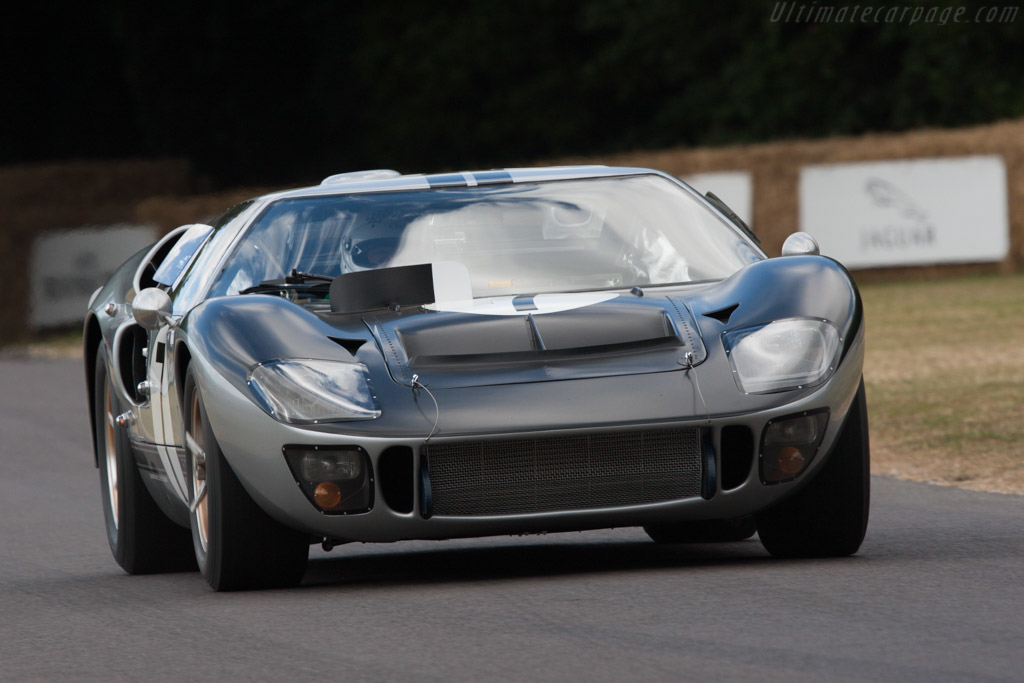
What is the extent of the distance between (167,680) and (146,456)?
2.28 metres

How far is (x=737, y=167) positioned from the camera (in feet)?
96.1

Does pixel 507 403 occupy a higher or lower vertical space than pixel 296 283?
lower

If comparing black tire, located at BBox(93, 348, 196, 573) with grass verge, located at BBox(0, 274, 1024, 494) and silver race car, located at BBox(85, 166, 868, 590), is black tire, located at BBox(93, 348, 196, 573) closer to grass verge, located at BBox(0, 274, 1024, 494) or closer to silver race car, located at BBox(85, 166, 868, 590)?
silver race car, located at BBox(85, 166, 868, 590)

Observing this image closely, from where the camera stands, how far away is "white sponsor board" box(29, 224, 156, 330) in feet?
87.9

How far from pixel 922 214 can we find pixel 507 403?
22.4m

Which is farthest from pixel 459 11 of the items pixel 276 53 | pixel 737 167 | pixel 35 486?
pixel 35 486

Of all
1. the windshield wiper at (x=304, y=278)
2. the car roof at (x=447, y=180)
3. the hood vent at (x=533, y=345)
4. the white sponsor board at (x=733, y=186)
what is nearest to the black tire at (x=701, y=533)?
the car roof at (x=447, y=180)

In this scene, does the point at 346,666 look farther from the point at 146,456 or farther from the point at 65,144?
the point at 65,144

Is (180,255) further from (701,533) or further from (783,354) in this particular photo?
(783,354)

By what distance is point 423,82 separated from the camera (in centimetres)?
4622

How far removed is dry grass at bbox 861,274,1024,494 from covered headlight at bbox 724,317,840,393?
112 inches

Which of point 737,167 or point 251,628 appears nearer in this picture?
point 251,628

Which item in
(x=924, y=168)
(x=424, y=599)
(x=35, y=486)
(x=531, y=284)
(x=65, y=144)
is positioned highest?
(x=531, y=284)

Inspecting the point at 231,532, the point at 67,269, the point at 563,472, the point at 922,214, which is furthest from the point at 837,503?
the point at 67,269
